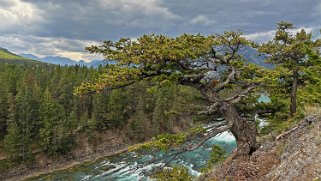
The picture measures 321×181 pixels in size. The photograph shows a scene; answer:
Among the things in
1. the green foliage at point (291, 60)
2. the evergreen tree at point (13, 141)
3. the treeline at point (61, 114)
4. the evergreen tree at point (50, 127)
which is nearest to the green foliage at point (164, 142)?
the green foliage at point (291, 60)

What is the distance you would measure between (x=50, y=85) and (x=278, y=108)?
6263cm

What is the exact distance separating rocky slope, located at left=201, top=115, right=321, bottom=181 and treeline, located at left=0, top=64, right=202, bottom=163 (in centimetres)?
3382

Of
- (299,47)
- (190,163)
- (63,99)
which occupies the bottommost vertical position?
(190,163)

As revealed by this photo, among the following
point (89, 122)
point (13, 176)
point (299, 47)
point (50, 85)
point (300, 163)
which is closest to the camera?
point (300, 163)

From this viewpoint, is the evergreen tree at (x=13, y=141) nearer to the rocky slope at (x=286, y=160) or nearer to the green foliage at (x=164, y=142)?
the rocky slope at (x=286, y=160)

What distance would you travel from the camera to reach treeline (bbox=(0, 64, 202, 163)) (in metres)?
57.5

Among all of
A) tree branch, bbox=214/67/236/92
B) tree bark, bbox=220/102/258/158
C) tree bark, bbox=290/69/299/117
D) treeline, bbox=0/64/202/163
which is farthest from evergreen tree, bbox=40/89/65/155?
tree bark, bbox=290/69/299/117

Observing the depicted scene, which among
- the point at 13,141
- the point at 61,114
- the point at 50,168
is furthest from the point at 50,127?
the point at 50,168

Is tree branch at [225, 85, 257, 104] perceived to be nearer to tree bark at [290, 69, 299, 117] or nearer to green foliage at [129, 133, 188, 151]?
tree bark at [290, 69, 299, 117]

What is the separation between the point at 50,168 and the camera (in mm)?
55375

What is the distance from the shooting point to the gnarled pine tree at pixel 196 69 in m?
13.9

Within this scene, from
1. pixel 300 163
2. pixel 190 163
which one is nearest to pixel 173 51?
pixel 300 163

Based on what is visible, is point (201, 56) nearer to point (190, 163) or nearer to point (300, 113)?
point (300, 113)

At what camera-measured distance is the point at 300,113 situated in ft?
52.5
